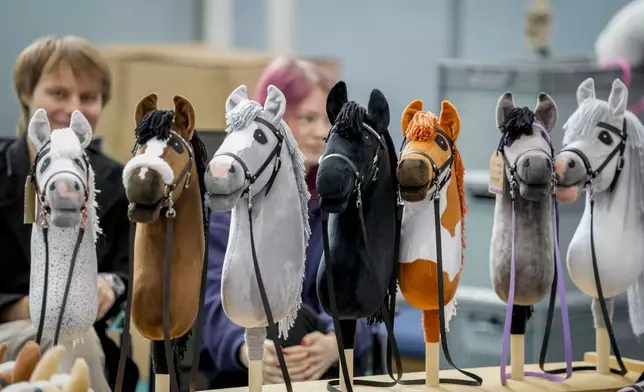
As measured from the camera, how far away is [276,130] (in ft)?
3.78

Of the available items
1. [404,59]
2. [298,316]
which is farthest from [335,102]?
[404,59]

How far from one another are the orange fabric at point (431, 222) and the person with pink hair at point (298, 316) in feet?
1.05

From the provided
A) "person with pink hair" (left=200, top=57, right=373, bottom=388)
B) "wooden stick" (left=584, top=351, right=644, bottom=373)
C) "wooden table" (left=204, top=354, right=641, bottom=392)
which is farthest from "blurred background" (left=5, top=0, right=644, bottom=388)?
"wooden table" (left=204, top=354, right=641, bottom=392)

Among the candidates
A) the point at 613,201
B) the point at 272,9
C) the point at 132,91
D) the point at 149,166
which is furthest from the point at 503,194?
the point at 272,9

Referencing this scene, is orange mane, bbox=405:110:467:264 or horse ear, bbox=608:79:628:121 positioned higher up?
horse ear, bbox=608:79:628:121

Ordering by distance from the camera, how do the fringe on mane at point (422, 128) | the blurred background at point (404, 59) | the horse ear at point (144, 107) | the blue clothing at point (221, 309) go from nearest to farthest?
the horse ear at point (144, 107) < the fringe on mane at point (422, 128) < the blue clothing at point (221, 309) < the blurred background at point (404, 59)

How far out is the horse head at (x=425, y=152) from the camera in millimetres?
1186

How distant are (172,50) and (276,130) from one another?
195 cm

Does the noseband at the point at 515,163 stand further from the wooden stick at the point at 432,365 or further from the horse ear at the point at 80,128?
the horse ear at the point at 80,128

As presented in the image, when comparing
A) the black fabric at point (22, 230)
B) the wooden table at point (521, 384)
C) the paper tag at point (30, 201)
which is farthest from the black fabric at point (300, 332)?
the paper tag at point (30, 201)

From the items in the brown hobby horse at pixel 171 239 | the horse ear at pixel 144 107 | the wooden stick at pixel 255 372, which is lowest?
the wooden stick at pixel 255 372

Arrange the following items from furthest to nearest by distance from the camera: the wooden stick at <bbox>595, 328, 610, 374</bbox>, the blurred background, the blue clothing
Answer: the blurred background, the blue clothing, the wooden stick at <bbox>595, 328, 610, 374</bbox>

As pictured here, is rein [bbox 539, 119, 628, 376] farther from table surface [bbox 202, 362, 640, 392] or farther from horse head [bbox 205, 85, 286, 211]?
horse head [bbox 205, 85, 286, 211]

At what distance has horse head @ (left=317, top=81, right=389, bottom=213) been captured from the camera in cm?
112
